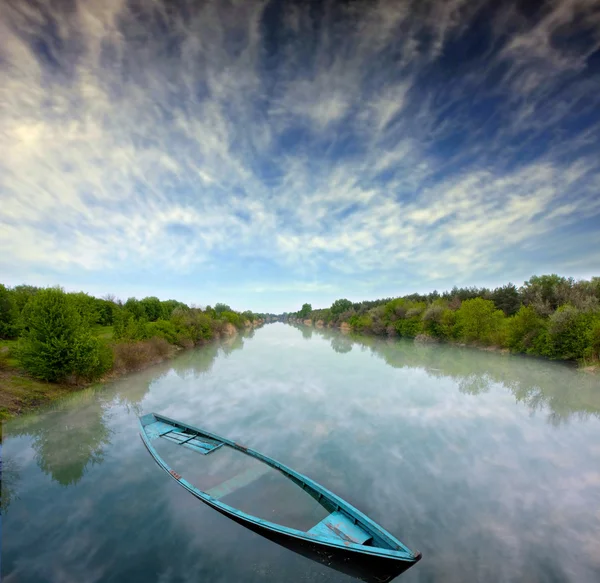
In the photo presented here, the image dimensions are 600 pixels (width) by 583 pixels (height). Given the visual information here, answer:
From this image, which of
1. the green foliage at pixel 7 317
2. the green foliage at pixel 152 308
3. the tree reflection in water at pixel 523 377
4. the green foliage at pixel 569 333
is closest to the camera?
the tree reflection in water at pixel 523 377

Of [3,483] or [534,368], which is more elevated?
[534,368]

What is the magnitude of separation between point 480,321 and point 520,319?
904 centimetres

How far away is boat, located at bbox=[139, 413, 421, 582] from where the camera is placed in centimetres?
618

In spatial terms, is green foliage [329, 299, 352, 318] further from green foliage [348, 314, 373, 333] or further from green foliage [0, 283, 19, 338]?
green foliage [0, 283, 19, 338]

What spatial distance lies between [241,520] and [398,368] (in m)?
25.7

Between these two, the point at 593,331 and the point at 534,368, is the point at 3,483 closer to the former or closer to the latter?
the point at 534,368

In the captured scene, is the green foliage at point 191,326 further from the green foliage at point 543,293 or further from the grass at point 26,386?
the green foliage at point 543,293

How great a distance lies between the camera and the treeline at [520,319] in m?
30.4

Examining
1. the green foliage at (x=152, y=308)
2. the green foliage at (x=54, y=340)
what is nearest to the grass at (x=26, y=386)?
the green foliage at (x=54, y=340)

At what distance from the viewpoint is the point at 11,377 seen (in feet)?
66.7

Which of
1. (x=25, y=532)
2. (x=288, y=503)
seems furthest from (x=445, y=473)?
(x=25, y=532)

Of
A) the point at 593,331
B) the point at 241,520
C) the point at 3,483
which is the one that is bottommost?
the point at 3,483

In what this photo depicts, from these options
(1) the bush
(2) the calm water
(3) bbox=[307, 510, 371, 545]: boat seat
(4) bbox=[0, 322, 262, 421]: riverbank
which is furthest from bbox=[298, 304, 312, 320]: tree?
(3) bbox=[307, 510, 371, 545]: boat seat

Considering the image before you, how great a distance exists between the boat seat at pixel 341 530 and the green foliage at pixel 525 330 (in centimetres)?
3739
